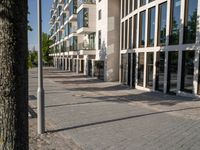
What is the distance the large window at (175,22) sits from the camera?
49.0 ft

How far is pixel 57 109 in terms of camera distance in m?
10.6

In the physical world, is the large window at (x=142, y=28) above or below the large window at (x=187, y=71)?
above

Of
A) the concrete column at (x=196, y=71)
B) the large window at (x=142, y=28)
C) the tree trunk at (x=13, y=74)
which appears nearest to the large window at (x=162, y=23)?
the large window at (x=142, y=28)

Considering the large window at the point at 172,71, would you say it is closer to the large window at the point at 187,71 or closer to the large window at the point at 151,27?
the large window at the point at 187,71

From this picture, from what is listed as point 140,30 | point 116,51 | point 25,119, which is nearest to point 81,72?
point 116,51

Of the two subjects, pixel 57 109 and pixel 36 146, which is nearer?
pixel 36 146

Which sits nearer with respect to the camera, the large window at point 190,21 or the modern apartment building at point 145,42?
the large window at point 190,21

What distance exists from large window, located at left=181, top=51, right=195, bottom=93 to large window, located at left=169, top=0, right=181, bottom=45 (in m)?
1.36

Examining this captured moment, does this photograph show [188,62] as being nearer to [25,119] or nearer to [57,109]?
[57,109]

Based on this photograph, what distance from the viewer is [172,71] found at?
15.4 metres

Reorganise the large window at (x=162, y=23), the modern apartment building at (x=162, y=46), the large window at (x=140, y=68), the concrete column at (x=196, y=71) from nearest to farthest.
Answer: the concrete column at (x=196, y=71) < the modern apartment building at (x=162, y=46) < the large window at (x=162, y=23) < the large window at (x=140, y=68)

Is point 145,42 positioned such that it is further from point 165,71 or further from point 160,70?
point 165,71

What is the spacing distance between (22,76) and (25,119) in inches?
20.2

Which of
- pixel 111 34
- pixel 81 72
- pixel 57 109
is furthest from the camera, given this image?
pixel 81 72
